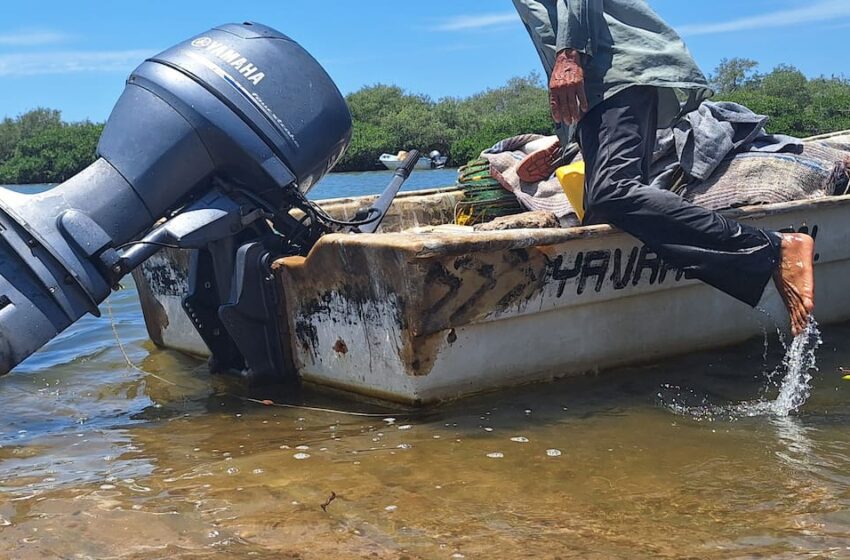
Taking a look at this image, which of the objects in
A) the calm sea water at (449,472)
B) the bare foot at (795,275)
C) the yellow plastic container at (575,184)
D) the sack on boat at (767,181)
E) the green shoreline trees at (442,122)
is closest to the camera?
the calm sea water at (449,472)

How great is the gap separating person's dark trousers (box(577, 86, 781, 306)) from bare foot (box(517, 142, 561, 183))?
1.22 m

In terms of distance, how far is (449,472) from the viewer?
2.98 m

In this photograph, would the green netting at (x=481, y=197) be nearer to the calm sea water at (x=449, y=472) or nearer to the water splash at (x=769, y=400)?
the calm sea water at (x=449, y=472)

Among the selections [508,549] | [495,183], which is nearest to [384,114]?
[495,183]

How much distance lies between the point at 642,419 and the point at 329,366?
1288 mm

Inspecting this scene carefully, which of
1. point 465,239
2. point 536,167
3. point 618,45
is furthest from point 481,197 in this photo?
point 465,239

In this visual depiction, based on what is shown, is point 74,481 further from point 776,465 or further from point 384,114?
point 384,114

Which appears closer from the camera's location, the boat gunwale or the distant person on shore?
the boat gunwale

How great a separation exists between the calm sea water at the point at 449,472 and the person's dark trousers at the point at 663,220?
51cm

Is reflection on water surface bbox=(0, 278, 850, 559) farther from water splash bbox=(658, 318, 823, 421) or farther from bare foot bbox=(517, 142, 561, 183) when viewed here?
bare foot bbox=(517, 142, 561, 183)

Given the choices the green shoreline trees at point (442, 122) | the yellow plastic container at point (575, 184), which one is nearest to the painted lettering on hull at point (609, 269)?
the yellow plastic container at point (575, 184)

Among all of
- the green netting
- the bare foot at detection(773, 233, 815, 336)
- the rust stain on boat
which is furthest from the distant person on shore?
the green netting

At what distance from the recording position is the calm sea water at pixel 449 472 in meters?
2.41

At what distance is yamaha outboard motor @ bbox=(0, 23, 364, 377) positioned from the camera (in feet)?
11.4
